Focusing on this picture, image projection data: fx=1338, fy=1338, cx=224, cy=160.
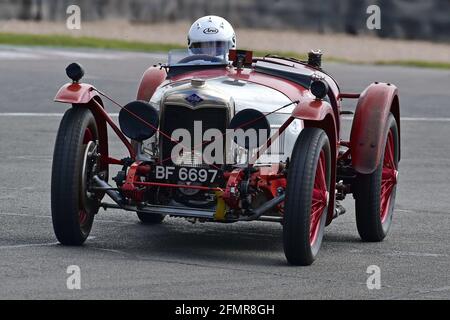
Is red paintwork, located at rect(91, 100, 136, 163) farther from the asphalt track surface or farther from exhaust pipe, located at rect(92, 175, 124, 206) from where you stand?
the asphalt track surface

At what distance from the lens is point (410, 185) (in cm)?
1271

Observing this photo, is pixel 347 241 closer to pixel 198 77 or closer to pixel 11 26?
pixel 198 77

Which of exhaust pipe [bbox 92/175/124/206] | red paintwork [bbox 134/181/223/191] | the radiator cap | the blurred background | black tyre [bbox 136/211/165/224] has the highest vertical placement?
the radiator cap

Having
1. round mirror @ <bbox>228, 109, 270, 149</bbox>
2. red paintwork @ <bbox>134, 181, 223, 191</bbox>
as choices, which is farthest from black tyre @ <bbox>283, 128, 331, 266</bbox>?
red paintwork @ <bbox>134, 181, 223, 191</bbox>

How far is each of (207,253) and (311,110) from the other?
3.86 ft

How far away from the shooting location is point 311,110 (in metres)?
8.46

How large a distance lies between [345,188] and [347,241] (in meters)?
0.41

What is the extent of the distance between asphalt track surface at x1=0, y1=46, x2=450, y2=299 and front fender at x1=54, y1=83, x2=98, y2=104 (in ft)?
3.14

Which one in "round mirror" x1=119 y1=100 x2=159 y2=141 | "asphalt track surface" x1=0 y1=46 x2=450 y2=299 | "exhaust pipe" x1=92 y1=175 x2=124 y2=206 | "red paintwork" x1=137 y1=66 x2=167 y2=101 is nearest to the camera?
"asphalt track surface" x1=0 y1=46 x2=450 y2=299

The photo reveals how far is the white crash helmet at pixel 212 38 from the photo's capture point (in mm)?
9984

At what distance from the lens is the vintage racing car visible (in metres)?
8.48

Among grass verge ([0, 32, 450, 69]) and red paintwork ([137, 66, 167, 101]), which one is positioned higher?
red paintwork ([137, 66, 167, 101])
